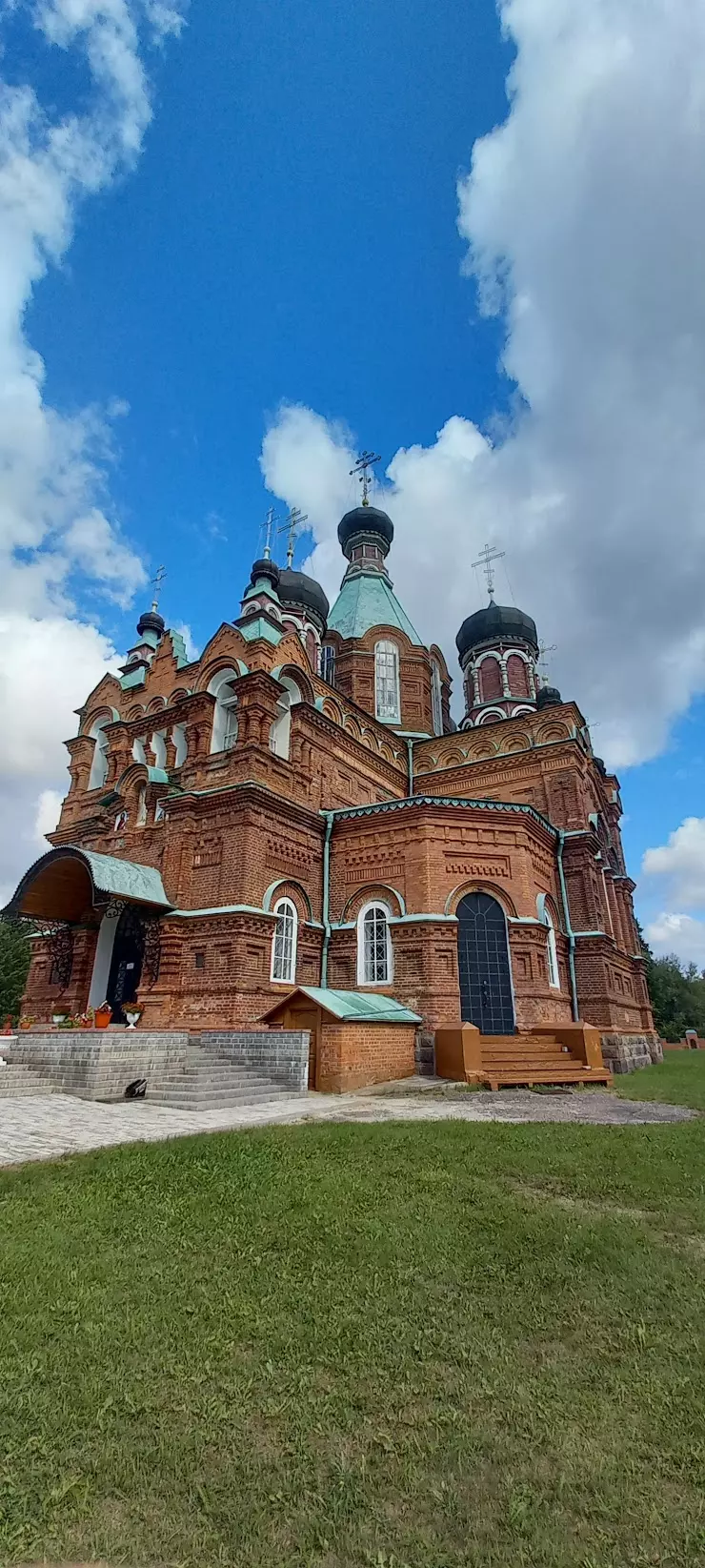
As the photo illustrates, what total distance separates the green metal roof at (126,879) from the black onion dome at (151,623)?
910 centimetres

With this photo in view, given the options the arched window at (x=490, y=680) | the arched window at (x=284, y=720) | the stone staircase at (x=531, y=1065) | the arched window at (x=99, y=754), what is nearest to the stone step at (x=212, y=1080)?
the stone staircase at (x=531, y=1065)

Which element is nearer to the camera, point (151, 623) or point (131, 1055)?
point (131, 1055)

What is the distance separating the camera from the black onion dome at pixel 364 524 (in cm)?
3069

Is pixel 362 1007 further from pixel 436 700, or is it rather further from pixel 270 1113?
pixel 436 700

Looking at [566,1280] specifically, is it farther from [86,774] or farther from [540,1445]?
[86,774]

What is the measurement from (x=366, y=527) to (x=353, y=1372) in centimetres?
3090

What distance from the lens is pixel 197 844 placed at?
50.3 ft

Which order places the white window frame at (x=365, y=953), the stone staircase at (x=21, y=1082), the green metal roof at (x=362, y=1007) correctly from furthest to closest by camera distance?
the white window frame at (x=365, y=953)
the green metal roof at (x=362, y=1007)
the stone staircase at (x=21, y=1082)

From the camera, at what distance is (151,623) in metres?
21.8

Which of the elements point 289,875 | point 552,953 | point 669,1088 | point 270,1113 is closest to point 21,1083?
point 270,1113

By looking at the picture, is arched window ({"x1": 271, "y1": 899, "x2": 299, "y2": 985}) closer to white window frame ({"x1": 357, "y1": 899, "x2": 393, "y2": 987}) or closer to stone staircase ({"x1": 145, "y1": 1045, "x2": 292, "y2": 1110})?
white window frame ({"x1": 357, "y1": 899, "x2": 393, "y2": 987})

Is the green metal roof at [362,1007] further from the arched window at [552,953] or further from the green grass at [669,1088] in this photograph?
the arched window at [552,953]

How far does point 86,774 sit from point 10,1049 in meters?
9.23

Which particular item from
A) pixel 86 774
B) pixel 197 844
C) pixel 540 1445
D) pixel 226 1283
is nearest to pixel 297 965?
pixel 197 844
